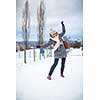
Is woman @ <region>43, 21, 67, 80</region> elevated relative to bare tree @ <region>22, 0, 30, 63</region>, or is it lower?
lower

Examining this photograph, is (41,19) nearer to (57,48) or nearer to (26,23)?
(26,23)

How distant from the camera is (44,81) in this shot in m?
1.57

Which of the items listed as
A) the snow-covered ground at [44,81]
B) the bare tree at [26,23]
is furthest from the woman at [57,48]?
the bare tree at [26,23]

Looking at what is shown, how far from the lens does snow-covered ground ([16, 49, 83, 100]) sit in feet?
→ 5.14

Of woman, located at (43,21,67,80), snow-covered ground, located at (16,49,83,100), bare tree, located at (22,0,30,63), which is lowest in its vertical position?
snow-covered ground, located at (16,49,83,100)

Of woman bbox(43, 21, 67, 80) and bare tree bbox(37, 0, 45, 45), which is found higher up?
bare tree bbox(37, 0, 45, 45)

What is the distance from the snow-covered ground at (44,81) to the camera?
1567mm

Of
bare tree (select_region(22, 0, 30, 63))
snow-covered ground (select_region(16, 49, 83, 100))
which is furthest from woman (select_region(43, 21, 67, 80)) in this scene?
bare tree (select_region(22, 0, 30, 63))

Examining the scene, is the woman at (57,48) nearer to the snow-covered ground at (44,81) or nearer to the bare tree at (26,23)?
the snow-covered ground at (44,81)

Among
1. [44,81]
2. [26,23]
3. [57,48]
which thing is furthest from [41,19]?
[44,81]

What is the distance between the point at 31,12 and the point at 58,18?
0.59ft

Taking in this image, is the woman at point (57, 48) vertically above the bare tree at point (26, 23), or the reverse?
the bare tree at point (26, 23)

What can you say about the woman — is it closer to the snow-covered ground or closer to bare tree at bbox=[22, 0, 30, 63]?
the snow-covered ground
